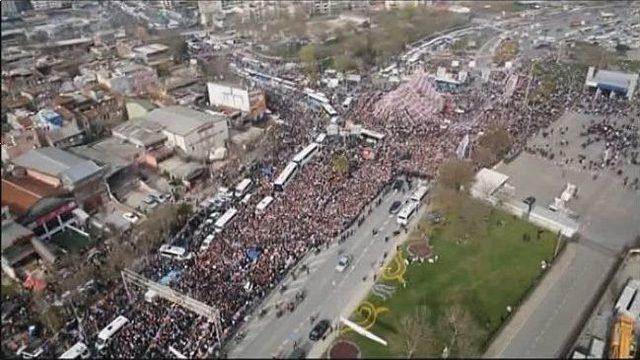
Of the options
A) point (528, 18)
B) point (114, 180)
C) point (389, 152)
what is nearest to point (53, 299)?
point (114, 180)

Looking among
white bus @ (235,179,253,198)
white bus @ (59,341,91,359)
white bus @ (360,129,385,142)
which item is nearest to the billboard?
white bus @ (360,129,385,142)

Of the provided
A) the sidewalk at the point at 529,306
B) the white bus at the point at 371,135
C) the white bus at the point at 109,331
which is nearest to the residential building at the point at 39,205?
the white bus at the point at 109,331

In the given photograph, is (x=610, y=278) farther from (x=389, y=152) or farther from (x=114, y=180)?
(x=114, y=180)

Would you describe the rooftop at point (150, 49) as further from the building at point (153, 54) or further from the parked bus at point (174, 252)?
the parked bus at point (174, 252)

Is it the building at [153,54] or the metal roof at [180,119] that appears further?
the building at [153,54]

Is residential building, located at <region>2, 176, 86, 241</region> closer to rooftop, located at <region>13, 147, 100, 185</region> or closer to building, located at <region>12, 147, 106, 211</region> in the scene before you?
building, located at <region>12, 147, 106, 211</region>

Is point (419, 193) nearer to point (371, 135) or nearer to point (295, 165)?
point (295, 165)
